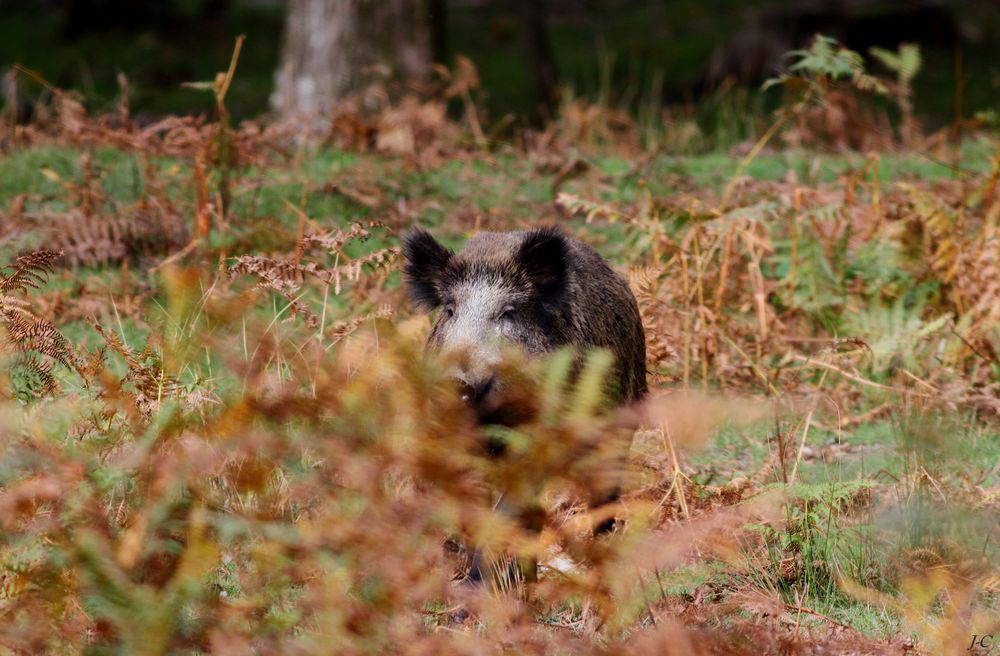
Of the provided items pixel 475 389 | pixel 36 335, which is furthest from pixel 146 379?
pixel 475 389

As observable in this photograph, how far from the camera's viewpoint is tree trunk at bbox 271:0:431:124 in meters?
12.1

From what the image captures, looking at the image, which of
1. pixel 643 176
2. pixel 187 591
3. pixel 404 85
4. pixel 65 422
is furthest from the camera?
pixel 404 85

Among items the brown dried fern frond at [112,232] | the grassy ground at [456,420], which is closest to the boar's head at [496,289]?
the grassy ground at [456,420]

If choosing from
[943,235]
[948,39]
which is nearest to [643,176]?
[943,235]

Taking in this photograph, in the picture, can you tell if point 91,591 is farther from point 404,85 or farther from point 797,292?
point 404,85

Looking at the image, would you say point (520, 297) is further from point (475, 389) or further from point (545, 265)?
point (475, 389)

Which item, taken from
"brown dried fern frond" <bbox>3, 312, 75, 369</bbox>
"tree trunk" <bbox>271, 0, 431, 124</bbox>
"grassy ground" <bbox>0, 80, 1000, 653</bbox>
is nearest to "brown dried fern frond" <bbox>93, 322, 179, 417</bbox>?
"grassy ground" <bbox>0, 80, 1000, 653</bbox>

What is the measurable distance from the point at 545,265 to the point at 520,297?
0.64ft

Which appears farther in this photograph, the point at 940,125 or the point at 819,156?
the point at 940,125

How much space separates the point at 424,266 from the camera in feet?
18.4

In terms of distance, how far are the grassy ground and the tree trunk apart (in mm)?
1779

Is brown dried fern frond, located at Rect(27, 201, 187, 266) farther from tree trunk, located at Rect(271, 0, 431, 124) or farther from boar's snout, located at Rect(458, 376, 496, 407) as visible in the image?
tree trunk, located at Rect(271, 0, 431, 124)

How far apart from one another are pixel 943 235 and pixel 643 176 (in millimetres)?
2924

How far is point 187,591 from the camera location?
2.95 meters
